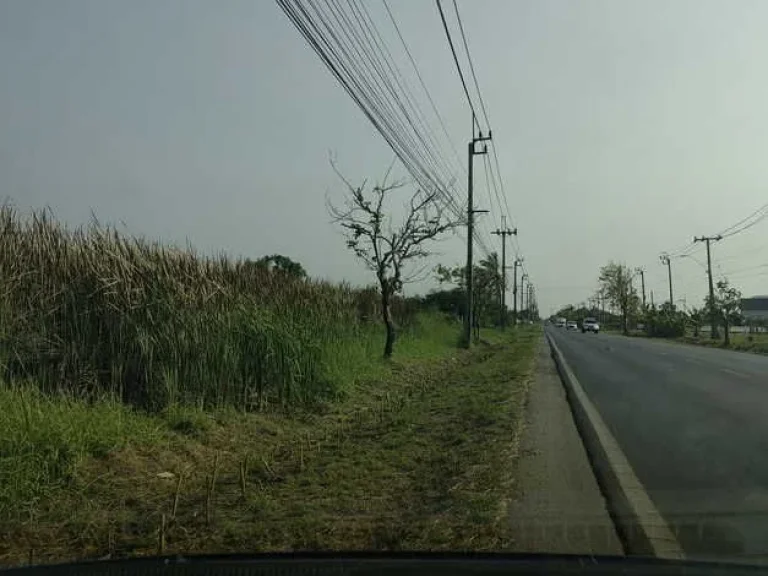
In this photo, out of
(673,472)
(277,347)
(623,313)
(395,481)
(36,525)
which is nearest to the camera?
(36,525)

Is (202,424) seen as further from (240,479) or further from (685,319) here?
(685,319)

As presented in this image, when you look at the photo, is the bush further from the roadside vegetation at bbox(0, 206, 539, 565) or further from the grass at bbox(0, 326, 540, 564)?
the grass at bbox(0, 326, 540, 564)

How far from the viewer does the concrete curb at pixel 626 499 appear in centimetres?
575

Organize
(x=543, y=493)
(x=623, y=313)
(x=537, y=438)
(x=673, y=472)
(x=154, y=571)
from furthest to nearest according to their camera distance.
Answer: (x=623, y=313)
(x=537, y=438)
(x=673, y=472)
(x=543, y=493)
(x=154, y=571)

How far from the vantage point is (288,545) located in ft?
18.7

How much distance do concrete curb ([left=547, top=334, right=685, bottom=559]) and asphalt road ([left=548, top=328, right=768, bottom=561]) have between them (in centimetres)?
11

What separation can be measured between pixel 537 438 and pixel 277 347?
4.25m

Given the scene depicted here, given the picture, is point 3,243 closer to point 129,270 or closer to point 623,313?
point 129,270

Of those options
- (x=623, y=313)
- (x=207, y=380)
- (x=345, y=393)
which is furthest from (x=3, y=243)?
(x=623, y=313)

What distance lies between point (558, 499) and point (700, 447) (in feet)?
11.7

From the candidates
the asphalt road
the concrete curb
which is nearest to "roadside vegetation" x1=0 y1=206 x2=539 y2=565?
the concrete curb

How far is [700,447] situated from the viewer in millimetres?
9945

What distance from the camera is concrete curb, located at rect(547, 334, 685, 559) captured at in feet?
18.9

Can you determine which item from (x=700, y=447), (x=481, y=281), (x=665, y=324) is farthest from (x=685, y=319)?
(x=700, y=447)
